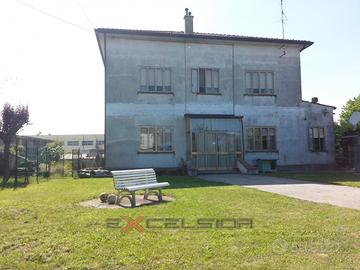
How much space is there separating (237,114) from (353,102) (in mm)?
21296

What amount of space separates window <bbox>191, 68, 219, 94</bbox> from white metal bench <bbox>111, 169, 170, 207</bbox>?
14.2 m

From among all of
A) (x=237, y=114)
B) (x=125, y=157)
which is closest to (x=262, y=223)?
(x=125, y=157)

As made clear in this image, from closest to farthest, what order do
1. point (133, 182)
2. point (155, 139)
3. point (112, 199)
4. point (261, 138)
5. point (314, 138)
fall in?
point (112, 199) < point (133, 182) < point (155, 139) < point (261, 138) < point (314, 138)

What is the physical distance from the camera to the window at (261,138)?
2578 cm

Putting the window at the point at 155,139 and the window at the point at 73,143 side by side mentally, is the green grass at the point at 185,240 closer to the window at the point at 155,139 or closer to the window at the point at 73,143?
Answer: the window at the point at 155,139

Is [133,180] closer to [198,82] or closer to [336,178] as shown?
[336,178]

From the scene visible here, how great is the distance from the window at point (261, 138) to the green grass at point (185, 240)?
16505 millimetres

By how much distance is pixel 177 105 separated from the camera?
24.6 metres

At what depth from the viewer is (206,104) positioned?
25156 mm

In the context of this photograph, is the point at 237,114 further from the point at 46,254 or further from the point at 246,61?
the point at 46,254

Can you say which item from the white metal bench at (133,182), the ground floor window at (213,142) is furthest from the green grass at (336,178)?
the white metal bench at (133,182)

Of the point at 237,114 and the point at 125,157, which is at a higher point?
the point at 237,114

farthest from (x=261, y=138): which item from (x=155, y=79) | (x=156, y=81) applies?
(x=155, y=79)

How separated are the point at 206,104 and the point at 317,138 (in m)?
8.58
